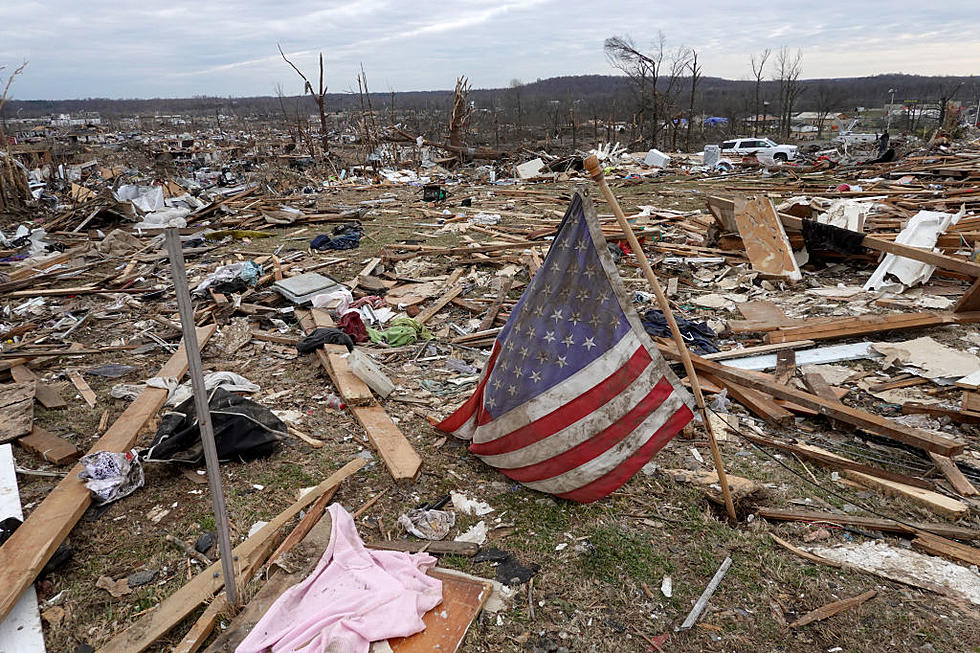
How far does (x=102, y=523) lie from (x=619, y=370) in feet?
11.5

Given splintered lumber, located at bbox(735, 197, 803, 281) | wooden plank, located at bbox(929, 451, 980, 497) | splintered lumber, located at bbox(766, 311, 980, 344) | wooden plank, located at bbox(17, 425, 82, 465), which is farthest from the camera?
splintered lumber, located at bbox(735, 197, 803, 281)

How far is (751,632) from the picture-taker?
9.02 feet

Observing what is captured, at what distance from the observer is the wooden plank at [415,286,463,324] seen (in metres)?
7.30

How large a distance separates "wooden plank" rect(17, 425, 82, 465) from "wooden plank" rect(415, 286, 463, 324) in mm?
3782

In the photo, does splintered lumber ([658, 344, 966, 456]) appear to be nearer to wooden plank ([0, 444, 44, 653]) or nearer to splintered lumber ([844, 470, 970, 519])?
splintered lumber ([844, 470, 970, 519])

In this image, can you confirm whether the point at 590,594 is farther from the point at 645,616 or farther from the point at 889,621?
the point at 889,621

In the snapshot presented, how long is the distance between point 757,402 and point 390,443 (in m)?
3.19

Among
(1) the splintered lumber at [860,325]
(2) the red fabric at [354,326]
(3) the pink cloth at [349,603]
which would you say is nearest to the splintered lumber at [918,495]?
(1) the splintered lumber at [860,325]

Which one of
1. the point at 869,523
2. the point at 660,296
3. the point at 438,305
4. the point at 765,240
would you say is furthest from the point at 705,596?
the point at 765,240

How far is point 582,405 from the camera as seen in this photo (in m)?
3.30

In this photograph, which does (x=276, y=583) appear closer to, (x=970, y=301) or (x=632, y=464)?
(x=632, y=464)

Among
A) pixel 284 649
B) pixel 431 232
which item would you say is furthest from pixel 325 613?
pixel 431 232

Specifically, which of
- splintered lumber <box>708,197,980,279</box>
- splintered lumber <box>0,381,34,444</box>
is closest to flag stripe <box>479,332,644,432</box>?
splintered lumber <box>0,381,34,444</box>

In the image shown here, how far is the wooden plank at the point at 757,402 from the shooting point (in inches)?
183
